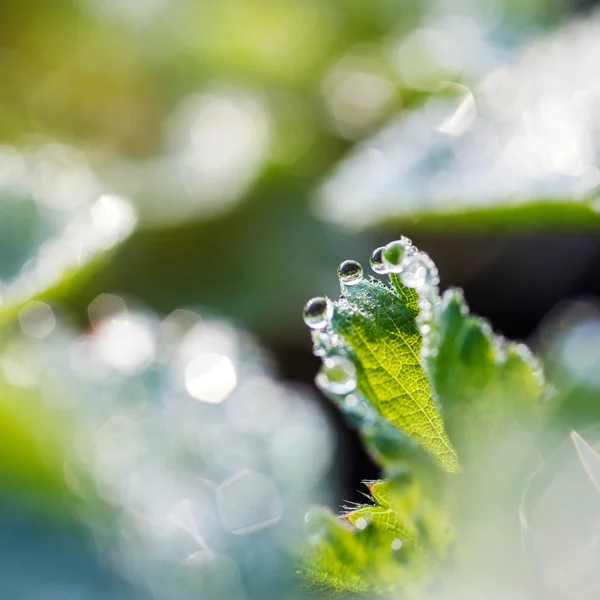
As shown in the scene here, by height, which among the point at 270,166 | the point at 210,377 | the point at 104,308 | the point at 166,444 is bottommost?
the point at 166,444

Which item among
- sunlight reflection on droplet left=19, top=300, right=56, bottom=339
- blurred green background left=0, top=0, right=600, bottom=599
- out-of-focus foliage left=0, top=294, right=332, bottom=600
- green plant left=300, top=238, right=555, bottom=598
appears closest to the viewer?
green plant left=300, top=238, right=555, bottom=598

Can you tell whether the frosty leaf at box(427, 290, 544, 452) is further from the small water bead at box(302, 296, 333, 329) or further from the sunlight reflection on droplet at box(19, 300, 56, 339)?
the sunlight reflection on droplet at box(19, 300, 56, 339)

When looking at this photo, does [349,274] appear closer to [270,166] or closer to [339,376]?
[339,376]

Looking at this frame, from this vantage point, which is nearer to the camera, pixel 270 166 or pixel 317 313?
pixel 317 313

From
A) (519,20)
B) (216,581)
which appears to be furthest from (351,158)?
(216,581)

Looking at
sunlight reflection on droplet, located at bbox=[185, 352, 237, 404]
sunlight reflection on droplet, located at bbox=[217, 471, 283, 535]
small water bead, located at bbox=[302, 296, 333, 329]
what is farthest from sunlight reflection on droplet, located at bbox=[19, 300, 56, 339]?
small water bead, located at bbox=[302, 296, 333, 329]

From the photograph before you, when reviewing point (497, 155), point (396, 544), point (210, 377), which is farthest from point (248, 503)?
point (497, 155)
